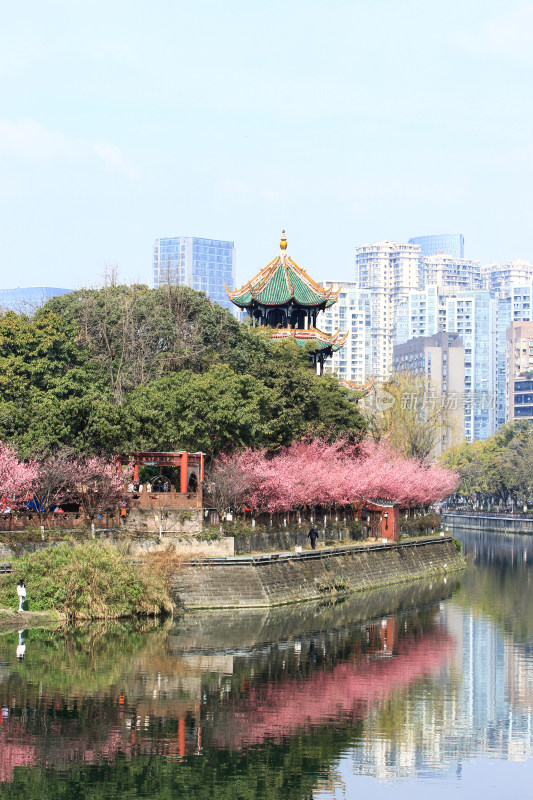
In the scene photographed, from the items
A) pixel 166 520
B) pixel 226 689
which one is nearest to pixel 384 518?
pixel 166 520

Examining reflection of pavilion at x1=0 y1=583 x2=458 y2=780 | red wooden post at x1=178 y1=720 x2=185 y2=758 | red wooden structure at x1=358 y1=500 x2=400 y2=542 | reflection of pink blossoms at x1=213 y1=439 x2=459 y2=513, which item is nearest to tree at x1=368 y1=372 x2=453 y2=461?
reflection of pink blossoms at x1=213 y1=439 x2=459 y2=513

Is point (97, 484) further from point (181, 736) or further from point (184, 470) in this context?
point (181, 736)

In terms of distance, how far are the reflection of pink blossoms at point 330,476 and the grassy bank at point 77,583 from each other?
12146 mm

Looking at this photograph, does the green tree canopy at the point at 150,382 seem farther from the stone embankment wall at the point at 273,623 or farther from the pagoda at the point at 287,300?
the pagoda at the point at 287,300

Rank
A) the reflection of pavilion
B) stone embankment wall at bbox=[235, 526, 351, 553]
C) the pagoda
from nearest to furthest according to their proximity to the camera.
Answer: the reflection of pavilion → stone embankment wall at bbox=[235, 526, 351, 553] → the pagoda

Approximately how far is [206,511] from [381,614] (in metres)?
9.18

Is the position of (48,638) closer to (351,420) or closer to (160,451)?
(160,451)

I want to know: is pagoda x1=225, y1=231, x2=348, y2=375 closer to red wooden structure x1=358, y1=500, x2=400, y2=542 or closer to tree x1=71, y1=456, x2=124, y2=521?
red wooden structure x1=358, y1=500, x2=400, y2=542

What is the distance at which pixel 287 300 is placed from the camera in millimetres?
93750

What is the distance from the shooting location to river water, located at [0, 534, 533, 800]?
2772 centimetres

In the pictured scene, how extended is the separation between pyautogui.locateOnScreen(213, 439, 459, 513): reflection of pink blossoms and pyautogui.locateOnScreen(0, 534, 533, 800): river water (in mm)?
9132

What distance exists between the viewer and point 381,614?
185ft

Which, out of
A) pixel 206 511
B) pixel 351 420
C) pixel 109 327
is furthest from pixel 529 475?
pixel 206 511

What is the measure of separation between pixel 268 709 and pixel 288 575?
21.5 metres
